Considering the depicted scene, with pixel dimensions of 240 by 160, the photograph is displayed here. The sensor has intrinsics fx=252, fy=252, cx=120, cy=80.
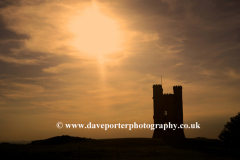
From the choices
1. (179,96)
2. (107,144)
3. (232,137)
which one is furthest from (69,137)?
(232,137)

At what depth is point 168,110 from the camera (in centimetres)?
6034

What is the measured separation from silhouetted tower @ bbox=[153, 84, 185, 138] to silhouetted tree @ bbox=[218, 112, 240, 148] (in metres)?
10.2

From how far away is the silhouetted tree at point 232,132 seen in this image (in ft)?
180

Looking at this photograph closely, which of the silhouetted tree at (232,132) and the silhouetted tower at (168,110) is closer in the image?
the silhouetted tree at (232,132)

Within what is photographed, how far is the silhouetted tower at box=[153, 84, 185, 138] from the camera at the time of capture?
193ft

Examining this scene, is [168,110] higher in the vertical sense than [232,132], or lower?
higher

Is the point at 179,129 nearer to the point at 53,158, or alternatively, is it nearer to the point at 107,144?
the point at 107,144

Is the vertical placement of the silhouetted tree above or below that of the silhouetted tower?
below

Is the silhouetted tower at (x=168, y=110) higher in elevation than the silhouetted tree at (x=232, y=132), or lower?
higher

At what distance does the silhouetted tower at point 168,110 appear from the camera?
58953 mm

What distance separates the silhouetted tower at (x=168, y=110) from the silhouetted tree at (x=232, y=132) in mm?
10238

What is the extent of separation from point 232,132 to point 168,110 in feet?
50.8

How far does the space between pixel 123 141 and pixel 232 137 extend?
25610 mm

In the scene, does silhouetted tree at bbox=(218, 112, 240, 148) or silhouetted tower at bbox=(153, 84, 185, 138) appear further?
silhouetted tower at bbox=(153, 84, 185, 138)
